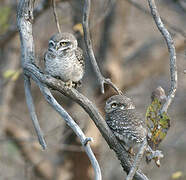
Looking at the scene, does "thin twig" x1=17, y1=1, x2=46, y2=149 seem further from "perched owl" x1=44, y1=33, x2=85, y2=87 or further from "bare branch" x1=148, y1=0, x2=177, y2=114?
"perched owl" x1=44, y1=33, x2=85, y2=87

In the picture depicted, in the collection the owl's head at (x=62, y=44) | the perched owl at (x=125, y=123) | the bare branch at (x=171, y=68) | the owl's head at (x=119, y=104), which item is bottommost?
the perched owl at (x=125, y=123)

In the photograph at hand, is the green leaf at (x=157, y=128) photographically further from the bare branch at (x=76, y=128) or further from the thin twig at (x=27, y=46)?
the thin twig at (x=27, y=46)

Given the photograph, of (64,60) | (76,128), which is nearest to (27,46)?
(76,128)

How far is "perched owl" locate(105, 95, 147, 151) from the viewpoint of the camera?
14.2 feet

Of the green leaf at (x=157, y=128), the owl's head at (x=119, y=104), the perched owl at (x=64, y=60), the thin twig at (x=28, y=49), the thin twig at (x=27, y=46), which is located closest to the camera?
the green leaf at (x=157, y=128)

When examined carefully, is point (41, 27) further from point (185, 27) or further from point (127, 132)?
point (127, 132)

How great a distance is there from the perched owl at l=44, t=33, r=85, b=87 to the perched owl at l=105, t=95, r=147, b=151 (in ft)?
1.53

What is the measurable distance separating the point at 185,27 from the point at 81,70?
521cm

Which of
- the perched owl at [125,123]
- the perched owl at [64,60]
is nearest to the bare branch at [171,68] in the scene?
the perched owl at [125,123]

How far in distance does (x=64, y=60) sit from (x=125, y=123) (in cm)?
102

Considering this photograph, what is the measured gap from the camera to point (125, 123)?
180 inches

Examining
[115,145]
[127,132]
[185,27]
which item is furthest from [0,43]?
[115,145]

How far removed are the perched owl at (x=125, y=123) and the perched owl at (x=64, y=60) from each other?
47 centimetres

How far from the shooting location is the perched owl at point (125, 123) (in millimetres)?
4336
